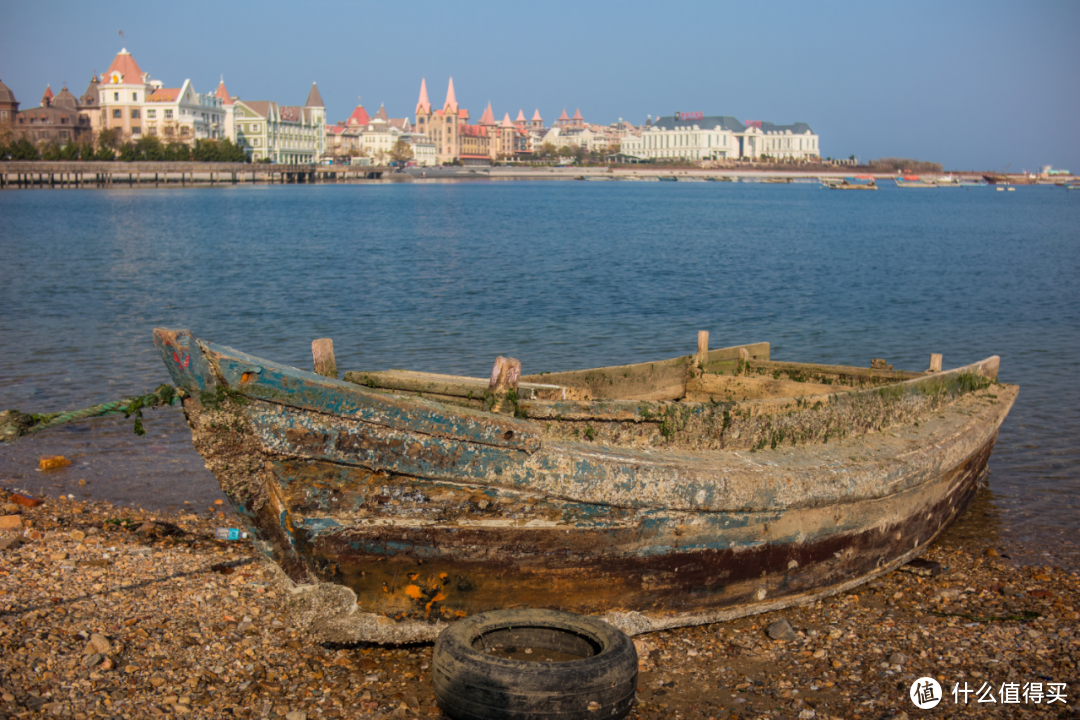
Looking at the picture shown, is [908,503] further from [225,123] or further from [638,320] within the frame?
[225,123]

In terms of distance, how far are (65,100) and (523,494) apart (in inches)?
6933

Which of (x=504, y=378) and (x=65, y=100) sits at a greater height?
(x=65, y=100)

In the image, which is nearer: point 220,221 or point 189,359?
point 189,359

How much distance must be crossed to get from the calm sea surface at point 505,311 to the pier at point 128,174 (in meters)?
65.5

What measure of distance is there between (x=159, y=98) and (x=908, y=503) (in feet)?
514

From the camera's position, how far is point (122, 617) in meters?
5.49

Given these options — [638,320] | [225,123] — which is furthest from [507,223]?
[225,123]

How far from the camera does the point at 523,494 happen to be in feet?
16.1

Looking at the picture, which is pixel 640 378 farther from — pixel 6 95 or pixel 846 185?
pixel 846 185

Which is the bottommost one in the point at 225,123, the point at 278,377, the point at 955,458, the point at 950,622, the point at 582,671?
the point at 950,622

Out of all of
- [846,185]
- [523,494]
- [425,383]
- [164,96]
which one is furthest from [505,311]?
[846,185]

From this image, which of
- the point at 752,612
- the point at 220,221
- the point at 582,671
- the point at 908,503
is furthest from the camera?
the point at 220,221

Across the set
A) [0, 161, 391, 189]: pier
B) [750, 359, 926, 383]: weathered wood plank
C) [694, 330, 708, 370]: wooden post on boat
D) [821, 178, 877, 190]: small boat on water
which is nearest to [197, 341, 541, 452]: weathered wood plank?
[694, 330, 708, 370]: wooden post on boat

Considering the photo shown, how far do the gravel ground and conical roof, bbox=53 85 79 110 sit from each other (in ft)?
563
